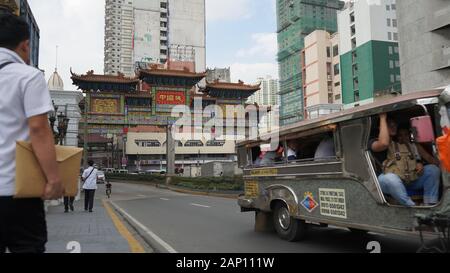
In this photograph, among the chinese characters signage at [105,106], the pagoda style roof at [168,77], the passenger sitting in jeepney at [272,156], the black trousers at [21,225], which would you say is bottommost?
the black trousers at [21,225]

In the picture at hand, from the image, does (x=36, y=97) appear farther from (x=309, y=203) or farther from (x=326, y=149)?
(x=309, y=203)

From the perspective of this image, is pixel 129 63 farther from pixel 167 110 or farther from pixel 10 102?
pixel 10 102

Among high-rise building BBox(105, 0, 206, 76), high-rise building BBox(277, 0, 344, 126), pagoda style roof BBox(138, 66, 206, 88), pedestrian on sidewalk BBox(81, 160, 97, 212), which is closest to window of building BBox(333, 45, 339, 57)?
high-rise building BBox(277, 0, 344, 126)

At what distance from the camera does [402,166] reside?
5781 millimetres

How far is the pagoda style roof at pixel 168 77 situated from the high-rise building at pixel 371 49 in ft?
91.4

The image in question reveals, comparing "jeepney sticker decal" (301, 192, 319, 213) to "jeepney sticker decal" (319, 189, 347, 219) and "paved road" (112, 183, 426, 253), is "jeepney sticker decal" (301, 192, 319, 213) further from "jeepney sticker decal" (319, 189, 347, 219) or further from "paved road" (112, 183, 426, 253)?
"paved road" (112, 183, 426, 253)

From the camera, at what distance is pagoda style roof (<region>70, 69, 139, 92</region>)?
176 feet

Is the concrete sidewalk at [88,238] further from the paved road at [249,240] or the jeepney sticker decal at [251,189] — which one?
the jeepney sticker decal at [251,189]

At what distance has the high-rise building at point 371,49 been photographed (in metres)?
70.2

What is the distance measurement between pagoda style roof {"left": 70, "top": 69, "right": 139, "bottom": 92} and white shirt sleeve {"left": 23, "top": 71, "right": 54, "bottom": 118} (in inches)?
2102

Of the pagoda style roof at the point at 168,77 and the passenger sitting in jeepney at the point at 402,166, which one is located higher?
the pagoda style roof at the point at 168,77

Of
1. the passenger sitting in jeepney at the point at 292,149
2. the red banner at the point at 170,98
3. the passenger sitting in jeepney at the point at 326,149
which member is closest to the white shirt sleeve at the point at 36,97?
the passenger sitting in jeepney at the point at 326,149

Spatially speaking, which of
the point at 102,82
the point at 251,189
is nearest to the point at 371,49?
the point at 102,82
